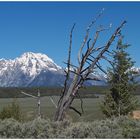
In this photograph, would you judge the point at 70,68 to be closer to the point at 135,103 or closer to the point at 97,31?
the point at 97,31

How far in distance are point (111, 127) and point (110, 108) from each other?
2125 centimetres

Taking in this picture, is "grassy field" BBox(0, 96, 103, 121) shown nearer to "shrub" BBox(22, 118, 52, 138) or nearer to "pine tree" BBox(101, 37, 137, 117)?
"pine tree" BBox(101, 37, 137, 117)

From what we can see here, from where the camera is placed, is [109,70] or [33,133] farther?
[109,70]

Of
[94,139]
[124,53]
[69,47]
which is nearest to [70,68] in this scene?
[69,47]

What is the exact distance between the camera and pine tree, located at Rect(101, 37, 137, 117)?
104ft

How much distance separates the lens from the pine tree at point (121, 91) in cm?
3180

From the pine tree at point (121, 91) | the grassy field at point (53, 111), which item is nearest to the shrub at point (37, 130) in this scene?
the grassy field at point (53, 111)

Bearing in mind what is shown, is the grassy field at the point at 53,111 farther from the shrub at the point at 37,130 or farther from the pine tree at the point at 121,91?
the shrub at the point at 37,130

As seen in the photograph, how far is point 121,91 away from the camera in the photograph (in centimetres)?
3216

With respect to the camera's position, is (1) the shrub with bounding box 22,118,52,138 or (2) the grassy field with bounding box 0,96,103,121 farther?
(2) the grassy field with bounding box 0,96,103,121

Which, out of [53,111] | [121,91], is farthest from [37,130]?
[53,111]

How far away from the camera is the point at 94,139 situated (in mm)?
9602

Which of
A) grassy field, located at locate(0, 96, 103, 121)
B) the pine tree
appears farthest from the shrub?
the pine tree

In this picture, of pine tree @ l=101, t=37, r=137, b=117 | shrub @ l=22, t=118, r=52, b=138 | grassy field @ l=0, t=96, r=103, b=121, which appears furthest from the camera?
grassy field @ l=0, t=96, r=103, b=121
